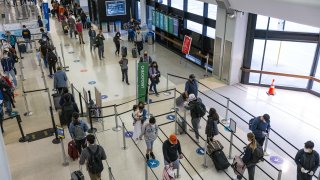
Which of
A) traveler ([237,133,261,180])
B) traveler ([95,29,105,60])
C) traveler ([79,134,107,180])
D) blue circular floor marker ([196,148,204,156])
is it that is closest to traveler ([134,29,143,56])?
traveler ([95,29,105,60])

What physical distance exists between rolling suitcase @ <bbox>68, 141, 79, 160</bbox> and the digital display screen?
48.1ft

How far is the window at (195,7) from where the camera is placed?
1542cm

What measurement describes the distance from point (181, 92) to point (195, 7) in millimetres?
5412

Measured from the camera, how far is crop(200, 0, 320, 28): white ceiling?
8455 mm

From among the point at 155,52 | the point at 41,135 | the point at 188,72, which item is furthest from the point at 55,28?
the point at 41,135

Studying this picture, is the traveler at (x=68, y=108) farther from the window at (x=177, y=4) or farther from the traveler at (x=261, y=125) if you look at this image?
the window at (x=177, y=4)

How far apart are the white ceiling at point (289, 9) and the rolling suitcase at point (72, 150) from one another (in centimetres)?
745

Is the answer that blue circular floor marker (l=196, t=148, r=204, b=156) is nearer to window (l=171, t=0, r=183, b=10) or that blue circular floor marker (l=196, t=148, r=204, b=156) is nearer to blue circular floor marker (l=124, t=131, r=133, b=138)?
blue circular floor marker (l=124, t=131, r=133, b=138)

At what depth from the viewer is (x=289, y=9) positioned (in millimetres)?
9273

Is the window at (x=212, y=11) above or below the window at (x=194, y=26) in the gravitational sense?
above

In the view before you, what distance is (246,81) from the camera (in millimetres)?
13672

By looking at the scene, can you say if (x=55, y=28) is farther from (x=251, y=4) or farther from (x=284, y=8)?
(x=284, y=8)

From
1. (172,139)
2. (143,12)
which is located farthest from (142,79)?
(143,12)

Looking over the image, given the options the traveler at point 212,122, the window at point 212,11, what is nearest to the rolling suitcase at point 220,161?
the traveler at point 212,122
